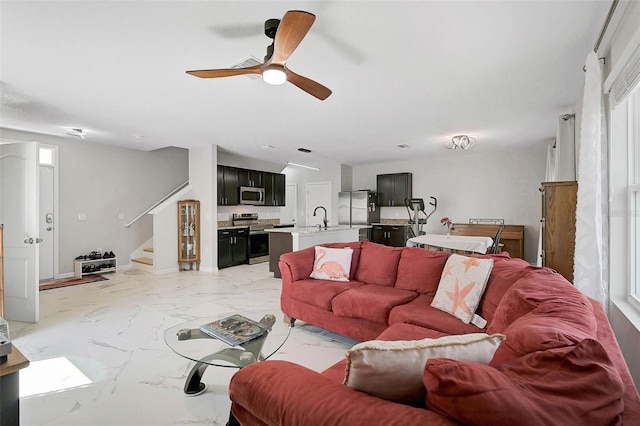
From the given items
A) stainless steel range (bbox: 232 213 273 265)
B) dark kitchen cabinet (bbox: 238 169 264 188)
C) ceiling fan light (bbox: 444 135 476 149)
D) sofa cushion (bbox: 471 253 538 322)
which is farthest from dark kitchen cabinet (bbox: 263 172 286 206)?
sofa cushion (bbox: 471 253 538 322)

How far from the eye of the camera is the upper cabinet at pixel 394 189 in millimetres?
7762

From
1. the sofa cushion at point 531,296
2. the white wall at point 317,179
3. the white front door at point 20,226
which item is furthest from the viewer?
the white wall at point 317,179

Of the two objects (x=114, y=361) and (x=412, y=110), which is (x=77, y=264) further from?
(x=412, y=110)

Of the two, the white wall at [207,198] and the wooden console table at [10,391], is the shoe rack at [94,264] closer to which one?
the white wall at [207,198]

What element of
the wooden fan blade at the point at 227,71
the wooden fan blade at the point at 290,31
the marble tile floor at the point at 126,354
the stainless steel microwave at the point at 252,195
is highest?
the wooden fan blade at the point at 290,31


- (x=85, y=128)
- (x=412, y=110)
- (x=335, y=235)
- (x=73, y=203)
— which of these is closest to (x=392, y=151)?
(x=335, y=235)

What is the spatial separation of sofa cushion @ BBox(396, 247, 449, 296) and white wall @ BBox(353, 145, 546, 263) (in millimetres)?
4564

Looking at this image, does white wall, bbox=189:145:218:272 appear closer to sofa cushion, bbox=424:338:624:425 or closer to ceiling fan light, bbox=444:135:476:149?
ceiling fan light, bbox=444:135:476:149

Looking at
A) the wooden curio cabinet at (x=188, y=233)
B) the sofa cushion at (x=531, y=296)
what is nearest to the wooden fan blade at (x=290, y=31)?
the sofa cushion at (x=531, y=296)

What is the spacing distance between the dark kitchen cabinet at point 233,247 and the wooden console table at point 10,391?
15.3ft

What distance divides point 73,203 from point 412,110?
5.98 m

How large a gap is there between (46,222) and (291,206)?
6141 millimetres

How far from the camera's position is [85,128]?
4.76m

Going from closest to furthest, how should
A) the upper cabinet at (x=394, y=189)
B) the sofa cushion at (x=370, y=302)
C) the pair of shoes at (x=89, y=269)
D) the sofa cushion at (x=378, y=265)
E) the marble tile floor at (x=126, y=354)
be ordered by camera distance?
the marble tile floor at (x=126, y=354) < the sofa cushion at (x=370, y=302) < the sofa cushion at (x=378, y=265) < the pair of shoes at (x=89, y=269) < the upper cabinet at (x=394, y=189)
